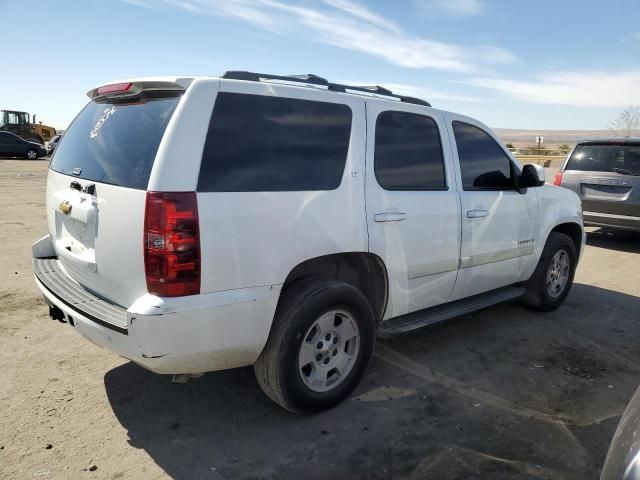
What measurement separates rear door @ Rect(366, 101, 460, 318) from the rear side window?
0.98 feet

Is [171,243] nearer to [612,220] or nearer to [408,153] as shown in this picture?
[408,153]

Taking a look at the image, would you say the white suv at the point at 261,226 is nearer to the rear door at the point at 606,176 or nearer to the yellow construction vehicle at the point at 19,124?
the rear door at the point at 606,176

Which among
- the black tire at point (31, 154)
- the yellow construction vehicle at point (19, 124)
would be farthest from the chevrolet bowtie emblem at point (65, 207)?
the yellow construction vehicle at point (19, 124)

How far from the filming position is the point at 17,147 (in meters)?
26.4

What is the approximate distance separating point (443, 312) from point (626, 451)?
7.20ft

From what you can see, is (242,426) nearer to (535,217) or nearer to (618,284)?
(535,217)

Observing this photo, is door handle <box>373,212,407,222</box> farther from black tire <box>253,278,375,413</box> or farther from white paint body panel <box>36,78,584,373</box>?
black tire <box>253,278,375,413</box>

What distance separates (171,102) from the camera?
256 centimetres

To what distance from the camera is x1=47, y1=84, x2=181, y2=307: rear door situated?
245 centimetres

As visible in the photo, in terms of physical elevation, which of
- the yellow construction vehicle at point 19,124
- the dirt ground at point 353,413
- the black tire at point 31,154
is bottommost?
the dirt ground at point 353,413

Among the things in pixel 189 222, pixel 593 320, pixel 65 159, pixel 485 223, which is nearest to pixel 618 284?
pixel 593 320

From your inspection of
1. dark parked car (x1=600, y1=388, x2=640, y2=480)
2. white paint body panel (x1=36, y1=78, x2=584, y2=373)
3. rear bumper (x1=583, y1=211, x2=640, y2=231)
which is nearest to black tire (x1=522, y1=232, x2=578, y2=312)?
white paint body panel (x1=36, y1=78, x2=584, y2=373)


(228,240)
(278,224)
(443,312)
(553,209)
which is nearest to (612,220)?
(553,209)

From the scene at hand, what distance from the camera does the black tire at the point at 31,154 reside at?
26.9 meters
